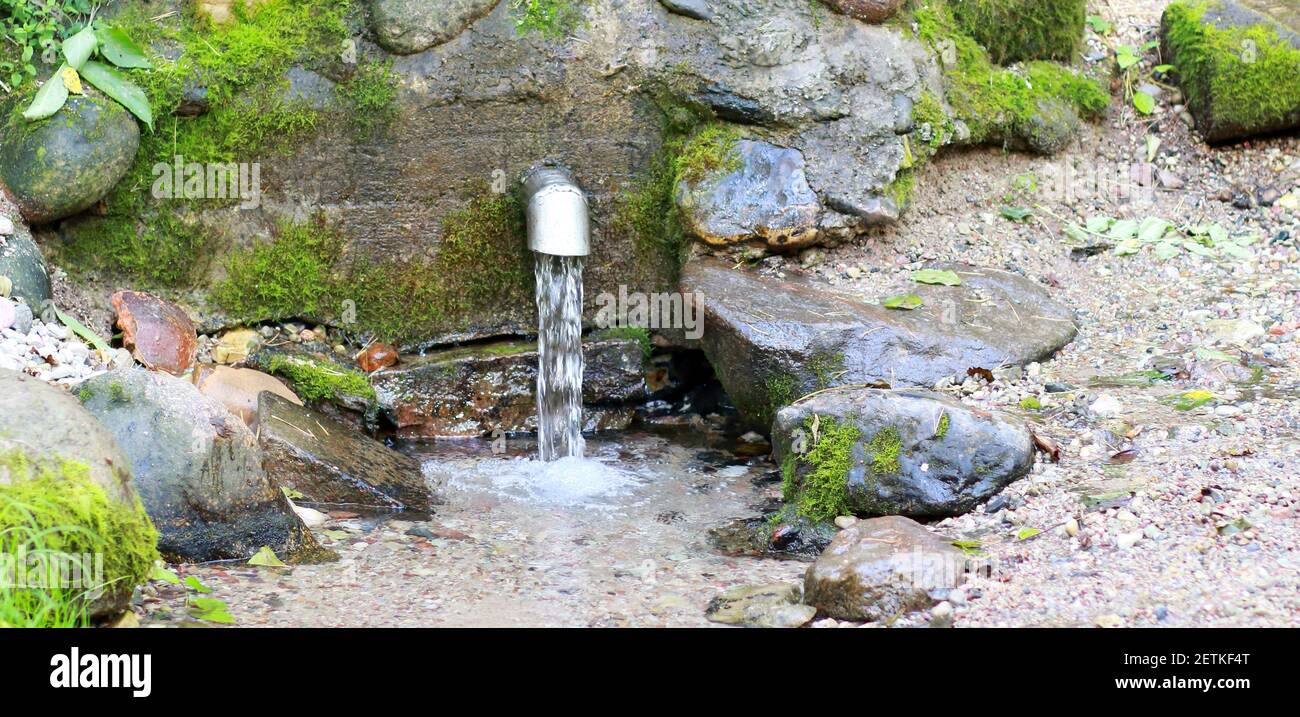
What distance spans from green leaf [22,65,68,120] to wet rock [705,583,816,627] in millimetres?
4297

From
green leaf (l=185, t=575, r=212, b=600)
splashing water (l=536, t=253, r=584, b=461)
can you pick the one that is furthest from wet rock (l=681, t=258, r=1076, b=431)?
green leaf (l=185, t=575, r=212, b=600)

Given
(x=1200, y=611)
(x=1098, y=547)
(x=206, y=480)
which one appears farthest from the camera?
(x=206, y=480)

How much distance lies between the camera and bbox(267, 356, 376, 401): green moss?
6.66 meters

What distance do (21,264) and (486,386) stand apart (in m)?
2.52

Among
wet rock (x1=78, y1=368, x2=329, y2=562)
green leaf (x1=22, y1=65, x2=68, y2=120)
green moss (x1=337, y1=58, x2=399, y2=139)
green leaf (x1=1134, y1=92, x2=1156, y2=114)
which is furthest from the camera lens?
green leaf (x1=1134, y1=92, x2=1156, y2=114)

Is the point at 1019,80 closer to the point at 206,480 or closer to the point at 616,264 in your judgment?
the point at 616,264

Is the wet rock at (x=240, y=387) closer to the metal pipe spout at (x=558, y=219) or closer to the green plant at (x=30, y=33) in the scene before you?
the metal pipe spout at (x=558, y=219)

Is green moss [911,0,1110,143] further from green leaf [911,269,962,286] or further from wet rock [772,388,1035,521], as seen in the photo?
wet rock [772,388,1035,521]

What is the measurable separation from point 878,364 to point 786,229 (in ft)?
3.55

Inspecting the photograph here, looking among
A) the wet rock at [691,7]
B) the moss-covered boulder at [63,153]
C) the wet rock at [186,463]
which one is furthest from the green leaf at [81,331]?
the wet rock at [691,7]

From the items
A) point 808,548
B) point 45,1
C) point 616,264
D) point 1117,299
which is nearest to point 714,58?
point 616,264

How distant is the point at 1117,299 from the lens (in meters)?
6.66

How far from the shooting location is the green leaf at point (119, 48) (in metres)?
6.47

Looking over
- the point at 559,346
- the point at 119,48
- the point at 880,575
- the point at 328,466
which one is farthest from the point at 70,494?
the point at 119,48
